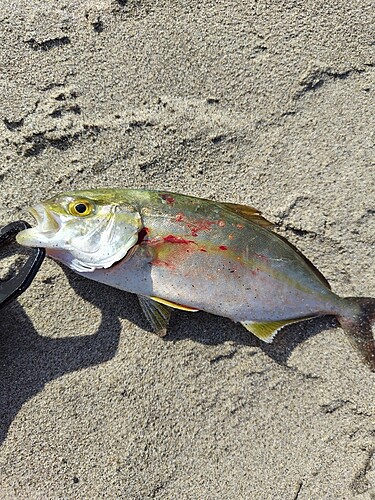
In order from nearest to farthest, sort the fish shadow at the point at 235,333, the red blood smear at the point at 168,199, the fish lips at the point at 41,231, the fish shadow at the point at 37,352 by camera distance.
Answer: the fish lips at the point at 41,231, the red blood smear at the point at 168,199, the fish shadow at the point at 37,352, the fish shadow at the point at 235,333

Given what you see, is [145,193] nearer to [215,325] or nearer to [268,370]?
[215,325]

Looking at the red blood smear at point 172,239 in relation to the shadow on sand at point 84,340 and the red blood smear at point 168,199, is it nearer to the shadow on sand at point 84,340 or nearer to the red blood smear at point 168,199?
the red blood smear at point 168,199

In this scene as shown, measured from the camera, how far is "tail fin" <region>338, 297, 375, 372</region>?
8.87 ft

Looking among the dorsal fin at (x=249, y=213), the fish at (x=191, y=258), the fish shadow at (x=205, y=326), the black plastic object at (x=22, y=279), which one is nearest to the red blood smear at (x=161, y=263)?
the fish at (x=191, y=258)

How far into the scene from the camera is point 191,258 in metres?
2.52

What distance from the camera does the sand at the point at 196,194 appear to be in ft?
8.72

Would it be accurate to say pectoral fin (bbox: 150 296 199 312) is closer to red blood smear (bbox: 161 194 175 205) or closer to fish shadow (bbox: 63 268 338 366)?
fish shadow (bbox: 63 268 338 366)

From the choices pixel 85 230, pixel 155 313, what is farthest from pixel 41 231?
pixel 155 313

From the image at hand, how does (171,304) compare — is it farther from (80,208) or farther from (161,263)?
(80,208)

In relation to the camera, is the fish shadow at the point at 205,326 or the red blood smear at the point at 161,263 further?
the fish shadow at the point at 205,326

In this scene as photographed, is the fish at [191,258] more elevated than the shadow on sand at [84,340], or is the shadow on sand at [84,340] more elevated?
the fish at [191,258]

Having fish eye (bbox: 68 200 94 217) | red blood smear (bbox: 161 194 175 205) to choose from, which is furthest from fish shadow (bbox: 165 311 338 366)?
fish eye (bbox: 68 200 94 217)

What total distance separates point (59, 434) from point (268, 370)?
1192mm

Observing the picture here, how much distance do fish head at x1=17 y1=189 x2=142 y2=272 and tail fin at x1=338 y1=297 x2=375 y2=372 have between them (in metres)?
1.26
